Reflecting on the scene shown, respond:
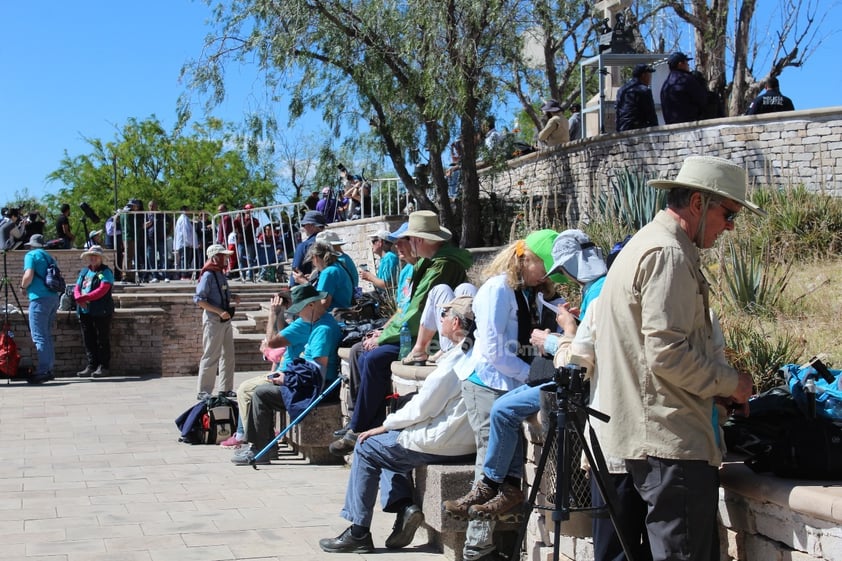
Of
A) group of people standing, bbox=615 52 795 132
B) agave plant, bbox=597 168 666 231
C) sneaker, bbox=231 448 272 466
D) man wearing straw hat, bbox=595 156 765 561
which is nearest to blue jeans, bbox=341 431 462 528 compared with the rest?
man wearing straw hat, bbox=595 156 765 561

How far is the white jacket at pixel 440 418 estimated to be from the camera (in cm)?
591

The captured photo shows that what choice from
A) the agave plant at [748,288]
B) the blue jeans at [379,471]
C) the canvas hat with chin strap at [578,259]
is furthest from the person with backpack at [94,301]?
the canvas hat with chin strap at [578,259]

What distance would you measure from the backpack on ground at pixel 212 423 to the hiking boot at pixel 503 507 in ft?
17.5

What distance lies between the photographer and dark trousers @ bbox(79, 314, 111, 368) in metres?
15.5

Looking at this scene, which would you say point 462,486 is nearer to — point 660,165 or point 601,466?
point 601,466

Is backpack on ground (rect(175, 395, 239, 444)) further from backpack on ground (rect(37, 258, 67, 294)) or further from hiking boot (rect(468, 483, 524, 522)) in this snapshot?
backpack on ground (rect(37, 258, 67, 294))

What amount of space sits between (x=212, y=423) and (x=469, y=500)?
17.6 feet

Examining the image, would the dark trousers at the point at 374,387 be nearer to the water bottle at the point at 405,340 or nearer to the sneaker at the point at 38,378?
the water bottle at the point at 405,340

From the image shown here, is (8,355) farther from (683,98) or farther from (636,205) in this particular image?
(683,98)

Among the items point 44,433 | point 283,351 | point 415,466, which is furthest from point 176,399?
point 415,466

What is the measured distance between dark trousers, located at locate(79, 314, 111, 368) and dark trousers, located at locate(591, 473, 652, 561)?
12567 millimetres

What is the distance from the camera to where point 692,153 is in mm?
17281

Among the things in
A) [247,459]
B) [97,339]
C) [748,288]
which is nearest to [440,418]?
[247,459]

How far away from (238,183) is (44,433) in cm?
4159
